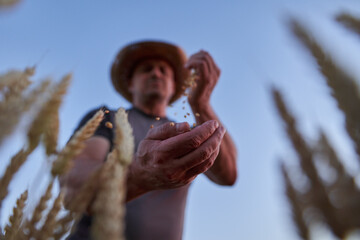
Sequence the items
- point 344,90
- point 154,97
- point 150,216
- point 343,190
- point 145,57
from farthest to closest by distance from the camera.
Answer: point 145,57 < point 154,97 < point 150,216 < point 343,190 < point 344,90

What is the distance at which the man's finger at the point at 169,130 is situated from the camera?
84 centimetres

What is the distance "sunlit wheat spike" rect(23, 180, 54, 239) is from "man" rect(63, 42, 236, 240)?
15cm

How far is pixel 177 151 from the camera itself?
33.4 inches

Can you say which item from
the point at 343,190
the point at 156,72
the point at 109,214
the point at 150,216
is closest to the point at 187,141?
the point at 109,214

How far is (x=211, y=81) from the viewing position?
5.14ft

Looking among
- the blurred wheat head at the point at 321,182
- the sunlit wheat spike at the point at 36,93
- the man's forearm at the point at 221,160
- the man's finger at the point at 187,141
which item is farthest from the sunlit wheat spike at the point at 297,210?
the sunlit wheat spike at the point at 36,93

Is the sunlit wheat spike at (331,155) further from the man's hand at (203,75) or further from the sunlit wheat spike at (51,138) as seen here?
the sunlit wheat spike at (51,138)

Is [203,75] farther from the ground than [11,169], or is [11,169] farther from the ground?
[203,75]

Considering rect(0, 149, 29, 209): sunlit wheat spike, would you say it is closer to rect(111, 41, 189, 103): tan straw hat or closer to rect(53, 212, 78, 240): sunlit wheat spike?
rect(53, 212, 78, 240): sunlit wheat spike

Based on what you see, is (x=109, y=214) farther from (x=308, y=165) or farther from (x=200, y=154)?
(x=308, y=165)

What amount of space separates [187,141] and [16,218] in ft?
1.48

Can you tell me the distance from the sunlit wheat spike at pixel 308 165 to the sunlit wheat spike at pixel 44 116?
1.21 metres

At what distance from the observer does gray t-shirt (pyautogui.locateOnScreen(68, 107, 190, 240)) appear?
132 cm

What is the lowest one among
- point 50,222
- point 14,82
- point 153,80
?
point 50,222
